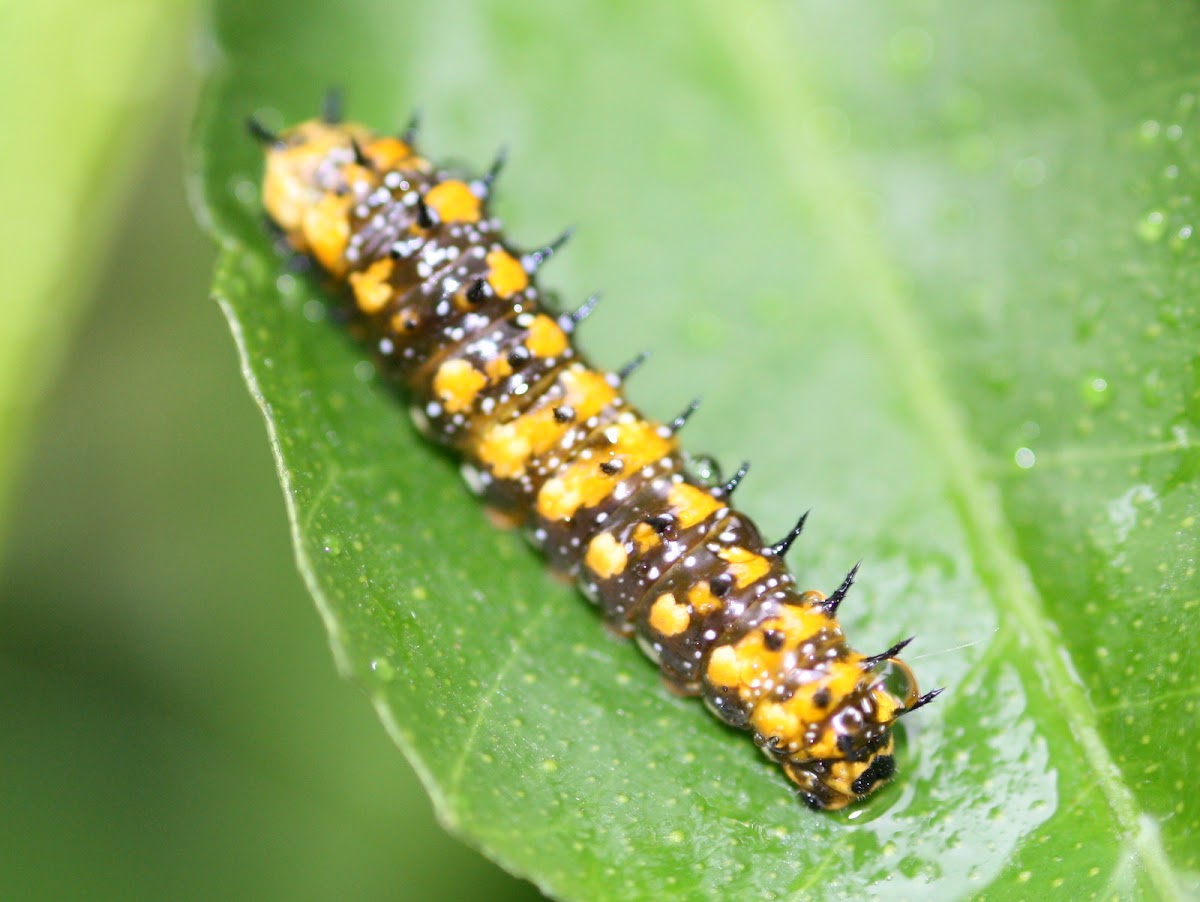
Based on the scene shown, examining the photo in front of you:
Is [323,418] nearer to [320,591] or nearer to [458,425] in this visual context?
[458,425]

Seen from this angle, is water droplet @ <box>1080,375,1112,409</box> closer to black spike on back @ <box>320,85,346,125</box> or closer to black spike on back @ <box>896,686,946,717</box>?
black spike on back @ <box>896,686,946,717</box>

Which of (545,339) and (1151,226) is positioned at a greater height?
(1151,226)

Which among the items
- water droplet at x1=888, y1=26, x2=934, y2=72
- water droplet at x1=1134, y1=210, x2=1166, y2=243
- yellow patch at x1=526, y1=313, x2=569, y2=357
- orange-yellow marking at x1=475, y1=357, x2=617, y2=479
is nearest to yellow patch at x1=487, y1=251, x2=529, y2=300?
yellow patch at x1=526, y1=313, x2=569, y2=357

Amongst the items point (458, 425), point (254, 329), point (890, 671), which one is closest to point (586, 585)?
point (458, 425)

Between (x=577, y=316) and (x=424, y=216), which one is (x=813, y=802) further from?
(x=424, y=216)

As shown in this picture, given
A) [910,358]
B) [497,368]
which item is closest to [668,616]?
[497,368]

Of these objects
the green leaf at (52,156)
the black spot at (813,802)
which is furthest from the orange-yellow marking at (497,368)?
the black spot at (813,802)
